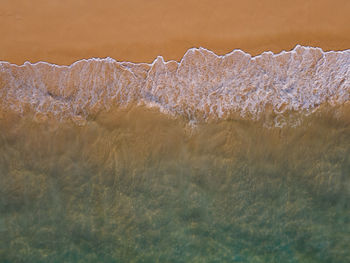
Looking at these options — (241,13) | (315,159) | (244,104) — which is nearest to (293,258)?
(315,159)

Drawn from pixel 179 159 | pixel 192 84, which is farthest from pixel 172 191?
pixel 192 84

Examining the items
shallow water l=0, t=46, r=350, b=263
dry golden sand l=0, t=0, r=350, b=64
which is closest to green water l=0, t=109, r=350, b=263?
shallow water l=0, t=46, r=350, b=263

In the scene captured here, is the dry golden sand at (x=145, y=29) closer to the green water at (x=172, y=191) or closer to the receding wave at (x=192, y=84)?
the receding wave at (x=192, y=84)

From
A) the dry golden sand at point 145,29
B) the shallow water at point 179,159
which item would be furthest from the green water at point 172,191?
the dry golden sand at point 145,29

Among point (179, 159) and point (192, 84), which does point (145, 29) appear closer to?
point (192, 84)

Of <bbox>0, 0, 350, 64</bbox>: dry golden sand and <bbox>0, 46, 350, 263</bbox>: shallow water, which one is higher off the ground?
<bbox>0, 0, 350, 64</bbox>: dry golden sand

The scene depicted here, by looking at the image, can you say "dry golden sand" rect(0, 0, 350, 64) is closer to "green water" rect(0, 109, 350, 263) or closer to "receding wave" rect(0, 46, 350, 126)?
"receding wave" rect(0, 46, 350, 126)
